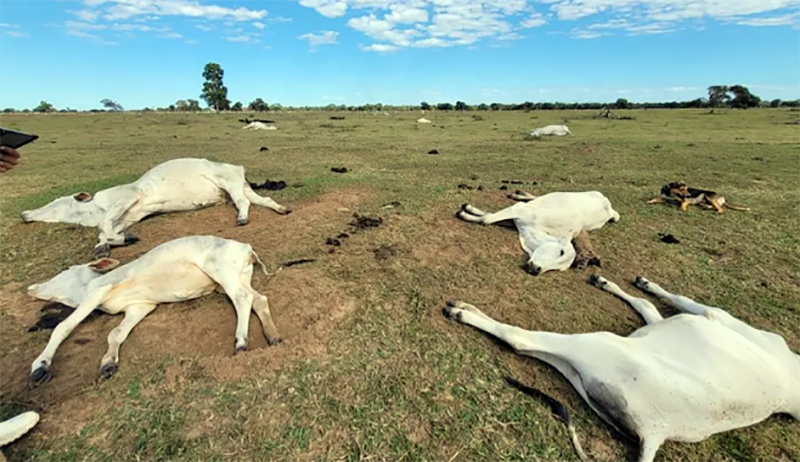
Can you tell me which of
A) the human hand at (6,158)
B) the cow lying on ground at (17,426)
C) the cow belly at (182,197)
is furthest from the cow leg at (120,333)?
the cow belly at (182,197)

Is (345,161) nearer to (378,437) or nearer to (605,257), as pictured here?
(605,257)

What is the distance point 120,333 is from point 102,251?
2393 mm

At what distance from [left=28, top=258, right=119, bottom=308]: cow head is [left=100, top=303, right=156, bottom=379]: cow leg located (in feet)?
1.45

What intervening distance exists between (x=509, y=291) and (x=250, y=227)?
377cm

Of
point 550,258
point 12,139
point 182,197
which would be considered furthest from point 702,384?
point 182,197

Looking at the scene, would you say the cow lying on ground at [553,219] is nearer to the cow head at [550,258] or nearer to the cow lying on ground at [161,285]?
the cow head at [550,258]

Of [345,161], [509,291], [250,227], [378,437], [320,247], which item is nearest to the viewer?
[378,437]

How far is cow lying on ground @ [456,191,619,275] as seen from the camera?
18.6 feet

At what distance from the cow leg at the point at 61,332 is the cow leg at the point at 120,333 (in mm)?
252

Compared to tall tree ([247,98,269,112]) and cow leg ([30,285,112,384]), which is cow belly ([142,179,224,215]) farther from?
tall tree ([247,98,269,112])

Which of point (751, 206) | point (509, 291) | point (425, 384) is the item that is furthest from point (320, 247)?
point (751, 206)

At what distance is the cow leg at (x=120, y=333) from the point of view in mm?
3368

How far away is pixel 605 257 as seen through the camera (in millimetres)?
5898

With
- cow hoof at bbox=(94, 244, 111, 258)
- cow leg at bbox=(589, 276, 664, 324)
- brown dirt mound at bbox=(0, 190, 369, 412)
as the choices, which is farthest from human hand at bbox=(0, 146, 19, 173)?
cow leg at bbox=(589, 276, 664, 324)
